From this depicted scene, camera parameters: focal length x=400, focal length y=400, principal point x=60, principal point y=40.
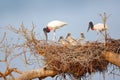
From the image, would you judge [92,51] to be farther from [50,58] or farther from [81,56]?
[50,58]

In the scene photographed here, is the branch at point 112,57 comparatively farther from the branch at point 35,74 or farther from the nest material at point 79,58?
the branch at point 35,74

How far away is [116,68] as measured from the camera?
37.0ft

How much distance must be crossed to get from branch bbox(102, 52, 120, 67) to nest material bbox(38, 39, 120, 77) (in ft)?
0.55

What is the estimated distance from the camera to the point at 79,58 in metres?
11.2

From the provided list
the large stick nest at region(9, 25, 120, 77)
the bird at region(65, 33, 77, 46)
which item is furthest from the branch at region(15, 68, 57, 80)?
the bird at region(65, 33, 77, 46)

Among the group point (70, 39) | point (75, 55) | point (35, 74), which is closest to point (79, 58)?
point (75, 55)

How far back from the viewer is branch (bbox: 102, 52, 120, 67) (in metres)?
10.5

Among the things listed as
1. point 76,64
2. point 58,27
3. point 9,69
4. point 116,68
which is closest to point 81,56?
point 76,64

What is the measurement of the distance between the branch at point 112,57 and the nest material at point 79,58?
0.17 m

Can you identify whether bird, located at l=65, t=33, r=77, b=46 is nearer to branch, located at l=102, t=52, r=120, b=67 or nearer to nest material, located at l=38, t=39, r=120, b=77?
nest material, located at l=38, t=39, r=120, b=77

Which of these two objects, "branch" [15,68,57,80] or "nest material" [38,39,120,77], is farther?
"branch" [15,68,57,80]

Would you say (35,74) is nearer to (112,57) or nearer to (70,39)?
(112,57)

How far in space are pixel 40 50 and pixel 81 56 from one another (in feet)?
3.85

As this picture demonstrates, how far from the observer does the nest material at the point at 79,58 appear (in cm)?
1112
